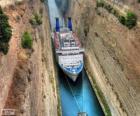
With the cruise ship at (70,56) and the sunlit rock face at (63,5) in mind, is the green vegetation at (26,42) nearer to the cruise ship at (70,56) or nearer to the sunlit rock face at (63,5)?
the cruise ship at (70,56)

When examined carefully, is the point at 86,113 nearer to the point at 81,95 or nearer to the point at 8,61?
the point at 81,95

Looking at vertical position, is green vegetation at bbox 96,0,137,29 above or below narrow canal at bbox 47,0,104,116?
above

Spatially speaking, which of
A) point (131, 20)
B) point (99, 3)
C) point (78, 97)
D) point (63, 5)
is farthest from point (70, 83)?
point (63, 5)

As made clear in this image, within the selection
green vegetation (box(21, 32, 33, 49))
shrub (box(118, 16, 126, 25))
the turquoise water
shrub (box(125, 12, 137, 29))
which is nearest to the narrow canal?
the turquoise water

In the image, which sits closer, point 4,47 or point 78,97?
point 4,47

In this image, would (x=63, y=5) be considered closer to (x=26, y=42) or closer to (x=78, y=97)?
(x=78, y=97)

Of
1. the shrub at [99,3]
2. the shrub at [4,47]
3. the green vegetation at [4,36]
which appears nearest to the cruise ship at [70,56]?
the shrub at [99,3]

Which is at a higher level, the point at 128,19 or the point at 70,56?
the point at 128,19

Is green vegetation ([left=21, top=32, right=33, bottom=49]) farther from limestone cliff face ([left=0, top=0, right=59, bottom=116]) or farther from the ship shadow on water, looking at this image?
the ship shadow on water
